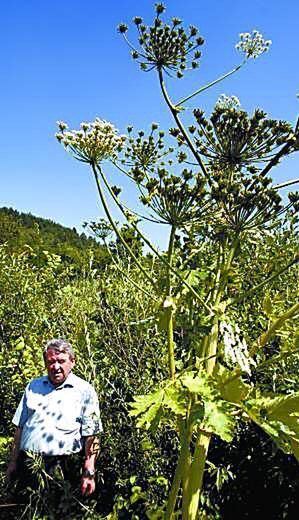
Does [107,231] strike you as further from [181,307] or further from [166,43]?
[166,43]

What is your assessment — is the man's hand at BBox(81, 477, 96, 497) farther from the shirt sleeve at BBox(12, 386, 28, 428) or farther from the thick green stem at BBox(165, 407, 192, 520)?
the thick green stem at BBox(165, 407, 192, 520)

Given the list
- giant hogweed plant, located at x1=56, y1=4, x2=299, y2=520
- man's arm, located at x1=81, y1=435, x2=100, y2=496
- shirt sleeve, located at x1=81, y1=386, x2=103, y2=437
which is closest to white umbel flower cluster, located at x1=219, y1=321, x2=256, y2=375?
giant hogweed plant, located at x1=56, y1=4, x2=299, y2=520

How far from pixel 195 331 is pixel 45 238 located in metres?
22.7

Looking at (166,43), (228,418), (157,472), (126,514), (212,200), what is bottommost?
(126,514)

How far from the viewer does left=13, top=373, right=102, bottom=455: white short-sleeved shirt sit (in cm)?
426

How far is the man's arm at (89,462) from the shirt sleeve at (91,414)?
51mm

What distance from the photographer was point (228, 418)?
2.67 m

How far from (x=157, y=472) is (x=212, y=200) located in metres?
2.28

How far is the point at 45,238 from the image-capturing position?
83.6 ft

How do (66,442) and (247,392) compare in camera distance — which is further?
(66,442)

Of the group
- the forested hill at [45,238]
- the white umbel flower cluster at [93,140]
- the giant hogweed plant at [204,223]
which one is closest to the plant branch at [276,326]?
the giant hogweed plant at [204,223]


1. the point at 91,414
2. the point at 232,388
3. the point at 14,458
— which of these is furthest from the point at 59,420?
the point at 232,388

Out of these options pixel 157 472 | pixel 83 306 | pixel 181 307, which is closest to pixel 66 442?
pixel 157 472

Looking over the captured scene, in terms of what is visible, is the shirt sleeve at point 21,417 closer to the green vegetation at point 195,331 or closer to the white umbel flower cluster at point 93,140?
the green vegetation at point 195,331
